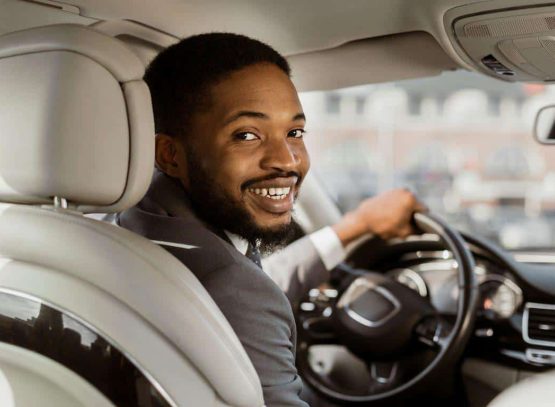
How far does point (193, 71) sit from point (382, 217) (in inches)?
49.9

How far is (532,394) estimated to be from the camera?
1.76m

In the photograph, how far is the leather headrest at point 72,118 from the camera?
1.35 meters

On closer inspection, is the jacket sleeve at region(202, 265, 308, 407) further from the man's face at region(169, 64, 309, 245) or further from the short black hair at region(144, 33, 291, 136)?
the short black hair at region(144, 33, 291, 136)

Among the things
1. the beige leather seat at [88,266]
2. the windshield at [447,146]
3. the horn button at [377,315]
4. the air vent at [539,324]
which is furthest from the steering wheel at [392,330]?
the windshield at [447,146]

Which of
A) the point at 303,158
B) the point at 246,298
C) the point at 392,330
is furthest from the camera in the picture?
the point at 392,330

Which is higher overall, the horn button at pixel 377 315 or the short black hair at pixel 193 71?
the short black hair at pixel 193 71

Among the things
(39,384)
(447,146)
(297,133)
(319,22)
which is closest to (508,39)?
(319,22)

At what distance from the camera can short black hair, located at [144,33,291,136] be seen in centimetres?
166

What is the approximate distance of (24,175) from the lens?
4.57 ft

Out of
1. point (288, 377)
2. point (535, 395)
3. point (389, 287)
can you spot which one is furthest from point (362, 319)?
point (288, 377)

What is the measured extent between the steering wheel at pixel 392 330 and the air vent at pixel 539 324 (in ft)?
0.85

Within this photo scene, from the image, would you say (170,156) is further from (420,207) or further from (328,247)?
(420,207)

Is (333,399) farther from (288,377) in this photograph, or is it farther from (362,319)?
(288,377)

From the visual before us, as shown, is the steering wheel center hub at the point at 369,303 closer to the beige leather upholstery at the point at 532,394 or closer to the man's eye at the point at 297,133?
the beige leather upholstery at the point at 532,394
